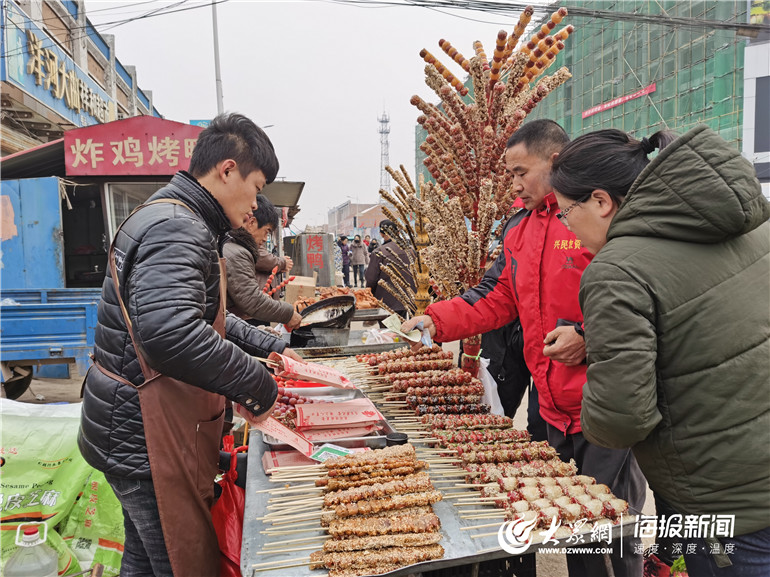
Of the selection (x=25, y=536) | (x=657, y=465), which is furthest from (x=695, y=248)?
(x=25, y=536)

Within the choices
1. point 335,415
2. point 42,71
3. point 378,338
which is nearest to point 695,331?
point 335,415

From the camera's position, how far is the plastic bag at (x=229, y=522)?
6.70 feet

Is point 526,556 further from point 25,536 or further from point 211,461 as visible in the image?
point 25,536

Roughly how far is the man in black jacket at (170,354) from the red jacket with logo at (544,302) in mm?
1329

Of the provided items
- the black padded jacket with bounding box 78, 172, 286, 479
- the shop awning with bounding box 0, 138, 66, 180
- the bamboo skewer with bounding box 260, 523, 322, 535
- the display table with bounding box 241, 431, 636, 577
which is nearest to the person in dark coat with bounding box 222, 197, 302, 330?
the black padded jacket with bounding box 78, 172, 286, 479

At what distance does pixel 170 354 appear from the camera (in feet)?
5.37

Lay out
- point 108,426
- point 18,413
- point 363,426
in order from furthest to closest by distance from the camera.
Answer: point 18,413
point 363,426
point 108,426

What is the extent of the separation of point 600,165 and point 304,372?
4.91ft

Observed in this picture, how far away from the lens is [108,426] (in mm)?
1791

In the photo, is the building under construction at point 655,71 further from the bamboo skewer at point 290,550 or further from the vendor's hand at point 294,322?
the bamboo skewer at point 290,550

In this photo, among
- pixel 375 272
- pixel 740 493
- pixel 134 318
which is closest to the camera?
pixel 740 493

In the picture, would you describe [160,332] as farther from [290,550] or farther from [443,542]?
[443,542]

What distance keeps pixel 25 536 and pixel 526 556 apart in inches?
101

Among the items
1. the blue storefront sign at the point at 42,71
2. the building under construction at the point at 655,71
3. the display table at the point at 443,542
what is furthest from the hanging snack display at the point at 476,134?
the building under construction at the point at 655,71
